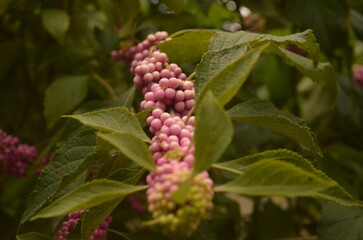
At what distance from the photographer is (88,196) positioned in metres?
0.45

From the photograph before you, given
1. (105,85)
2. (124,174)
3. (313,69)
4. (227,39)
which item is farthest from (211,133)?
(105,85)

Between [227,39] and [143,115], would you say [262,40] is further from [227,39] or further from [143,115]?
[143,115]

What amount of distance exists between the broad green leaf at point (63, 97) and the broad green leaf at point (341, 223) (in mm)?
593

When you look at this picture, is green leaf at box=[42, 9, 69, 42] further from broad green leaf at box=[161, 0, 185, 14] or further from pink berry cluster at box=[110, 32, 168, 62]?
broad green leaf at box=[161, 0, 185, 14]

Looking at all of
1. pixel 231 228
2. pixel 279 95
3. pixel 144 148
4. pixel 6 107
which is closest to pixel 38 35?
pixel 6 107

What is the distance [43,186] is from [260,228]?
102 cm

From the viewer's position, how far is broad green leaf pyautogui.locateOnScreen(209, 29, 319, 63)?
646 millimetres

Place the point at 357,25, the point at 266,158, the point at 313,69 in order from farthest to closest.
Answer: the point at 357,25 → the point at 313,69 → the point at 266,158

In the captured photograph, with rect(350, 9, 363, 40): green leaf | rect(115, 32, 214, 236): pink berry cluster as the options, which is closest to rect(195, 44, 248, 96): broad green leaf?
rect(115, 32, 214, 236): pink berry cluster

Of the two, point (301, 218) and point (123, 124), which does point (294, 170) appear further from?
point (301, 218)

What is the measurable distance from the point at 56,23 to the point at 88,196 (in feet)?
2.54

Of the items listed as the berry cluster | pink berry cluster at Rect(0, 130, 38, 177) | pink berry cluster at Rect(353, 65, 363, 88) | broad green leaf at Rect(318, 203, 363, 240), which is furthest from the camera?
pink berry cluster at Rect(353, 65, 363, 88)

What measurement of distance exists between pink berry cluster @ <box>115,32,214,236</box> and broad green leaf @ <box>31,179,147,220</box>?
3 centimetres

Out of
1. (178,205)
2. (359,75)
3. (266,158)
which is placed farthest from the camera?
(359,75)
